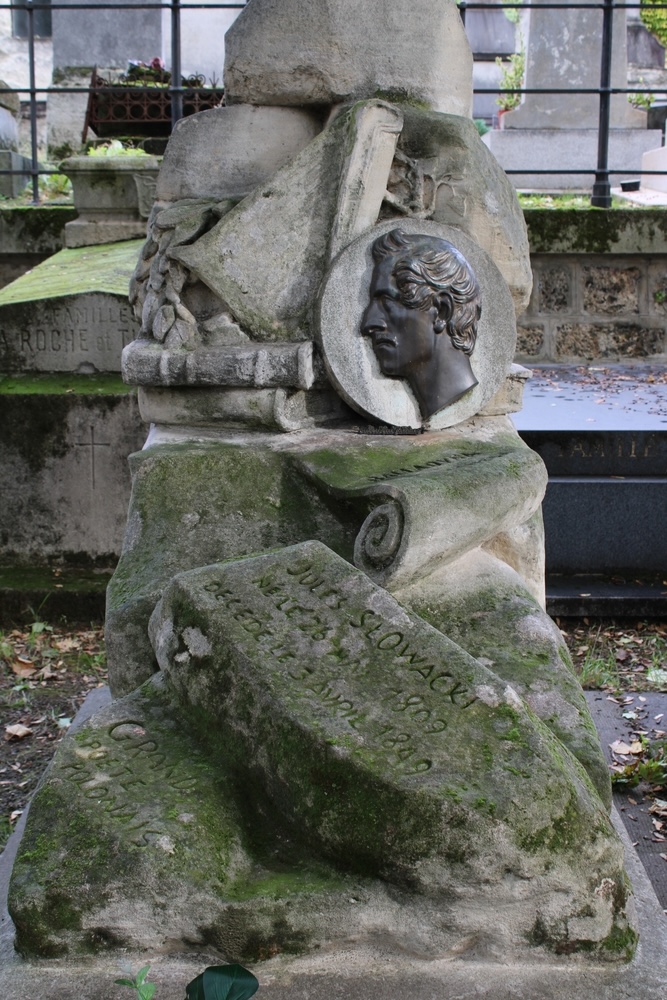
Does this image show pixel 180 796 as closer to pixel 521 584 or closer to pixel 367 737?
pixel 367 737

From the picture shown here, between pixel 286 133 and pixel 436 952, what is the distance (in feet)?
7.11

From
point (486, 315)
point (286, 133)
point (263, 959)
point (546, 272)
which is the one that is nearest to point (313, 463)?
point (486, 315)

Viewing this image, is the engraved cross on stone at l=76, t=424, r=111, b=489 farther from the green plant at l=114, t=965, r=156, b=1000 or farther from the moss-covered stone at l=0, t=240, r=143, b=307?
the green plant at l=114, t=965, r=156, b=1000

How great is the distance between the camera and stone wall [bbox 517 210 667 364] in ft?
22.7

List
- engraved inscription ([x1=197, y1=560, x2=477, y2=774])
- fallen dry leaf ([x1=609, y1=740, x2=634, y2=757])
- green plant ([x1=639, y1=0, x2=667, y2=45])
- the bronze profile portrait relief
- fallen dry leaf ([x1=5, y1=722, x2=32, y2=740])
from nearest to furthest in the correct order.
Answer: engraved inscription ([x1=197, y1=560, x2=477, y2=774]) → the bronze profile portrait relief → fallen dry leaf ([x1=609, y1=740, x2=634, y2=757]) → fallen dry leaf ([x1=5, y1=722, x2=32, y2=740]) → green plant ([x1=639, y1=0, x2=667, y2=45])

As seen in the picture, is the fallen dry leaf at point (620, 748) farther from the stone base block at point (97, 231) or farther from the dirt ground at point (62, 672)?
the stone base block at point (97, 231)

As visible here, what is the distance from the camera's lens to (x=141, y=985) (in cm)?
181

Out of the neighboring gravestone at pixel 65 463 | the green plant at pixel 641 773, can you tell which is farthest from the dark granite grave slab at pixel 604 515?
the neighboring gravestone at pixel 65 463

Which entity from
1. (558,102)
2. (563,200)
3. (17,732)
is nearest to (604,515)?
(17,732)

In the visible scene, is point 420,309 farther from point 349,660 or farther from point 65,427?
point 65,427

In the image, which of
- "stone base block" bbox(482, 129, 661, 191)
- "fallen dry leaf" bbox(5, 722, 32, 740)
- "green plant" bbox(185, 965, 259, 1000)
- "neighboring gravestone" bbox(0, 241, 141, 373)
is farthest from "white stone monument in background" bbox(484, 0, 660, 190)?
"green plant" bbox(185, 965, 259, 1000)

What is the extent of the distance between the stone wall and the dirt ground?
8.97ft

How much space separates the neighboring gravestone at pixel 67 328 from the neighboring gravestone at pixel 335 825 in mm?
3377

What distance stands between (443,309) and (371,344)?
0.65ft
